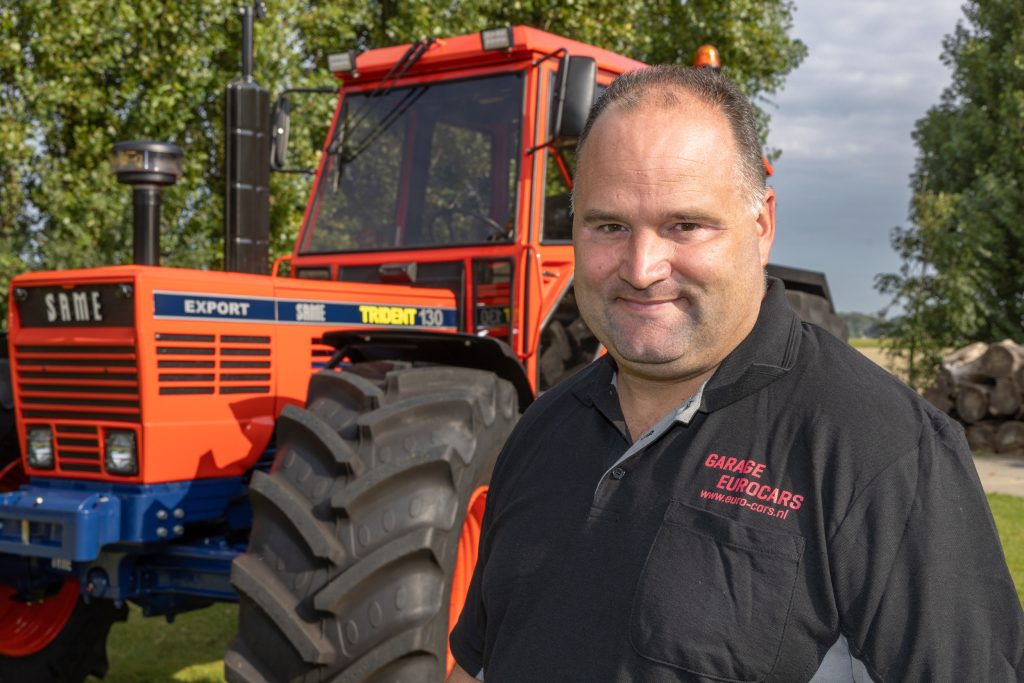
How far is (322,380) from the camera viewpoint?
11.5 ft

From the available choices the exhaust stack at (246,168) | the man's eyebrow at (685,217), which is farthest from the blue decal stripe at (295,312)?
the man's eyebrow at (685,217)

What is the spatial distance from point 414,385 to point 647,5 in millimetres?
14233

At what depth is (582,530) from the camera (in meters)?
1.53

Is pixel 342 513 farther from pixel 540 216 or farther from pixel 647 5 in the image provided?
pixel 647 5

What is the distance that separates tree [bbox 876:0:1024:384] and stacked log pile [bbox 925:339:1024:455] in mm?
1628

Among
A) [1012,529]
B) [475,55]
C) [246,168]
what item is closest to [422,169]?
[475,55]

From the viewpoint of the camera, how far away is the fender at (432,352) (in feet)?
12.6

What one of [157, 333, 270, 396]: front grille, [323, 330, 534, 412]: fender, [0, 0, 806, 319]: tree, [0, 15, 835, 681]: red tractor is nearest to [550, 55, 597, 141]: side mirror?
[0, 15, 835, 681]: red tractor

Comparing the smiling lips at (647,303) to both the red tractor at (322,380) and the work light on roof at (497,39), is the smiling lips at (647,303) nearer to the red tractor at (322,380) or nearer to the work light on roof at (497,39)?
the red tractor at (322,380)

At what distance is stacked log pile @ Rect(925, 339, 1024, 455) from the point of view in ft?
39.6

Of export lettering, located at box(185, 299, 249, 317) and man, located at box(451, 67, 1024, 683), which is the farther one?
export lettering, located at box(185, 299, 249, 317)

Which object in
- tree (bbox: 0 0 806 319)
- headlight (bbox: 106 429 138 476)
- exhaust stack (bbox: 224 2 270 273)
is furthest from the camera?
tree (bbox: 0 0 806 319)

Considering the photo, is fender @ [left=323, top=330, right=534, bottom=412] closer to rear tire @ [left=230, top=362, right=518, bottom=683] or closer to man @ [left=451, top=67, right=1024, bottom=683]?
rear tire @ [left=230, top=362, right=518, bottom=683]

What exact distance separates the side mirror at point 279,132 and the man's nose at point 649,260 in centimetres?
338
